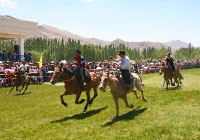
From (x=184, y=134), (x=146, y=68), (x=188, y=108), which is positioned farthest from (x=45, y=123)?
(x=146, y=68)

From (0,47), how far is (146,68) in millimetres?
49217

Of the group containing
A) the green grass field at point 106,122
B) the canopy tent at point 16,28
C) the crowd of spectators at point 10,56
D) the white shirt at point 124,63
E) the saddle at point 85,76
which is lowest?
the green grass field at point 106,122

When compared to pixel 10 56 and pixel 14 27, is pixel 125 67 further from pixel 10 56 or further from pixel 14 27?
pixel 14 27

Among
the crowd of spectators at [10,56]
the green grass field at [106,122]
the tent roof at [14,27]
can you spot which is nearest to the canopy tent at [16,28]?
the tent roof at [14,27]

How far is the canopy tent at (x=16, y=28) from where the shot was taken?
31842 mm

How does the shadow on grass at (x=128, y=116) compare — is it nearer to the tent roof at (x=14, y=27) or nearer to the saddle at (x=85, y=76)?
the saddle at (x=85, y=76)

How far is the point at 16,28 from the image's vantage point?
1320 inches

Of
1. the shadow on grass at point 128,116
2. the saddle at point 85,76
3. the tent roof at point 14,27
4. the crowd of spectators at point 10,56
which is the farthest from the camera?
the tent roof at point 14,27

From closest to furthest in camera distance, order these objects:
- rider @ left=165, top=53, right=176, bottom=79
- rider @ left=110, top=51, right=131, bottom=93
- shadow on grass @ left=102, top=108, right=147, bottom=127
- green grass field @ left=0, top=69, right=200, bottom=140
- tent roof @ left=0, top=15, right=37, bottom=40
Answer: green grass field @ left=0, top=69, right=200, bottom=140, shadow on grass @ left=102, top=108, right=147, bottom=127, rider @ left=110, top=51, right=131, bottom=93, rider @ left=165, top=53, right=176, bottom=79, tent roof @ left=0, top=15, right=37, bottom=40

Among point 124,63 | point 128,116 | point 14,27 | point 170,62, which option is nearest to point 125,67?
point 124,63

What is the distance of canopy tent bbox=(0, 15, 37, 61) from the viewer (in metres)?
31.8

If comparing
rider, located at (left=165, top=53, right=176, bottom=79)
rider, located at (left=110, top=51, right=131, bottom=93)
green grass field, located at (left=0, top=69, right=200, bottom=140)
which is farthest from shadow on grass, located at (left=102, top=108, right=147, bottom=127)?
rider, located at (left=165, top=53, right=176, bottom=79)

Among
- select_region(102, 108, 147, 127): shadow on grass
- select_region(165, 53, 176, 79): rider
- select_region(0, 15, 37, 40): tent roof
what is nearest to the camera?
select_region(102, 108, 147, 127): shadow on grass

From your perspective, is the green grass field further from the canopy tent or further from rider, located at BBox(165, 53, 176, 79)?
the canopy tent
